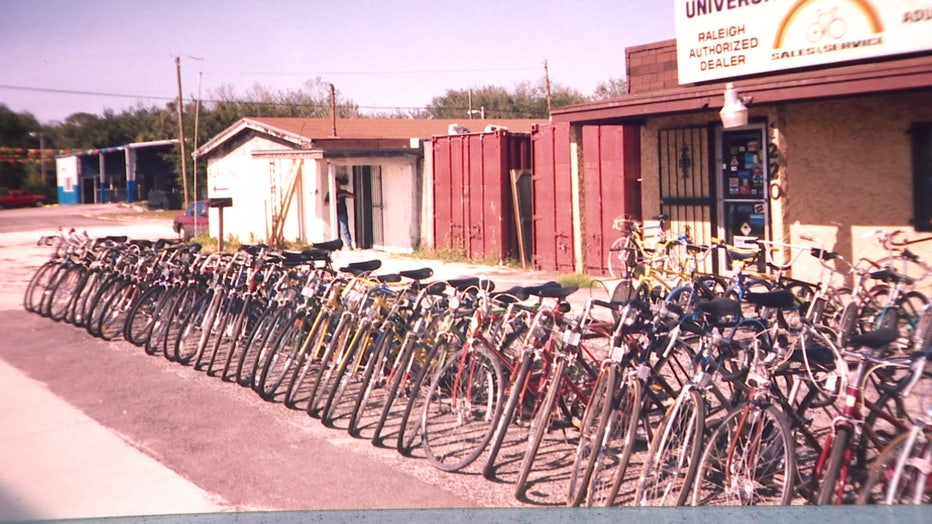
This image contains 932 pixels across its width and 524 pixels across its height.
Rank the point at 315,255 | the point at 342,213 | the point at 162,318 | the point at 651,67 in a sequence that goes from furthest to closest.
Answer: the point at 342,213 < the point at 651,67 < the point at 162,318 < the point at 315,255

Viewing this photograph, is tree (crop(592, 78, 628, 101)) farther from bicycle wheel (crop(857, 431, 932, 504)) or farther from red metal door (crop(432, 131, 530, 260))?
bicycle wheel (crop(857, 431, 932, 504))

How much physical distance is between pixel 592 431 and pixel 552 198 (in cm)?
874

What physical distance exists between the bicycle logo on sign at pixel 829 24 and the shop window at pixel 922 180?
915mm

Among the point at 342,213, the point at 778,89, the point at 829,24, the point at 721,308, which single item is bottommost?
the point at 721,308

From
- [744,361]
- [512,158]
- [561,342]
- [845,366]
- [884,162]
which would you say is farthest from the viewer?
[512,158]

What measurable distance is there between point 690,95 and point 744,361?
15.1ft

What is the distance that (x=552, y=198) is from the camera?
13.4m

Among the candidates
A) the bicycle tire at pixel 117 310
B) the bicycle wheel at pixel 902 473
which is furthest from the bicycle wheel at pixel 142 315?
the bicycle wheel at pixel 902 473

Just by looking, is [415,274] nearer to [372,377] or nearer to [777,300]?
[372,377]

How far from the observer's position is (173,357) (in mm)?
8289

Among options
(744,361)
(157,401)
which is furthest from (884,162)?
(157,401)

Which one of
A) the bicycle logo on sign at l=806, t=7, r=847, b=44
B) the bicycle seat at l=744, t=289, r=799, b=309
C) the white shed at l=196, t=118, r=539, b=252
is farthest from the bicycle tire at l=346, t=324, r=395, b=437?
the bicycle logo on sign at l=806, t=7, r=847, b=44

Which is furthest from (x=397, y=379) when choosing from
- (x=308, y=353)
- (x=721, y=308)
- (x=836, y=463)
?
(x=836, y=463)

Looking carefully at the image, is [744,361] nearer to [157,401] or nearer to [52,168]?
[157,401]
